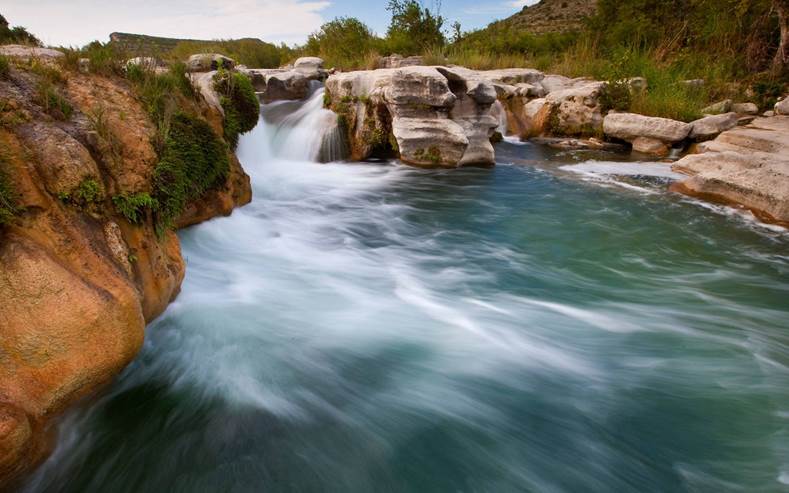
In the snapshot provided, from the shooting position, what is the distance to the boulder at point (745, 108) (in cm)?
1244

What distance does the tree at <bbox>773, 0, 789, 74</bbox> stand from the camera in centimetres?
1330

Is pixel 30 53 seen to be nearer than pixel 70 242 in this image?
No

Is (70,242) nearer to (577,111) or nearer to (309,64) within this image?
(577,111)

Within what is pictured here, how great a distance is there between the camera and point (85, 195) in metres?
2.90

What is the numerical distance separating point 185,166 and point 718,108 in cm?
1449

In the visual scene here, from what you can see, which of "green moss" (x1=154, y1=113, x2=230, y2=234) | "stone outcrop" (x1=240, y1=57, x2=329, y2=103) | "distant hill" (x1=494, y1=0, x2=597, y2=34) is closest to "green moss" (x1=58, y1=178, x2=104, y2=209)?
"green moss" (x1=154, y1=113, x2=230, y2=234)

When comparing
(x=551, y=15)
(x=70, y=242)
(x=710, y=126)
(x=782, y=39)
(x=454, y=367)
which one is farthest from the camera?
A: (x=551, y=15)

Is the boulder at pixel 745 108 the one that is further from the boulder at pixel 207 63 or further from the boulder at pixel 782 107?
the boulder at pixel 207 63

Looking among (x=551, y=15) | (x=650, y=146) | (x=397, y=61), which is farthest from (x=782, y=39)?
(x=551, y=15)

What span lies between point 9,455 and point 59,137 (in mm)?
2069

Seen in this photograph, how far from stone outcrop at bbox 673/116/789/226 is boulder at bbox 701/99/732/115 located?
3.04 meters

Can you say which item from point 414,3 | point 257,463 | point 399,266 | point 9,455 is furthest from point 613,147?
point 9,455

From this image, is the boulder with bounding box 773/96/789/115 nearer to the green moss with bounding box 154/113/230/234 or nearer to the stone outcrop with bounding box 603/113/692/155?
the stone outcrop with bounding box 603/113/692/155

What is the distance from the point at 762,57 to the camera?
48.7 ft
